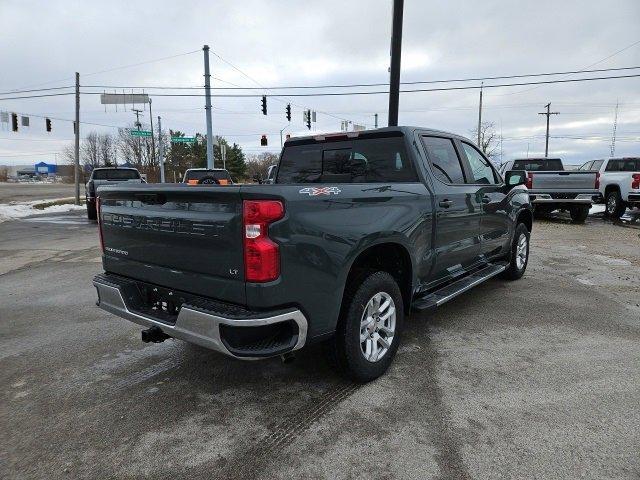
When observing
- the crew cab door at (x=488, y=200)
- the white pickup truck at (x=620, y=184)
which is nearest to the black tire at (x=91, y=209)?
the crew cab door at (x=488, y=200)

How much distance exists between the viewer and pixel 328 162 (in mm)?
4414

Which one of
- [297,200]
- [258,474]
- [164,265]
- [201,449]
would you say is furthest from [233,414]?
[297,200]

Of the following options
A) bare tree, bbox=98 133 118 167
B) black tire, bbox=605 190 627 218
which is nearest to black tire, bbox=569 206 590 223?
black tire, bbox=605 190 627 218

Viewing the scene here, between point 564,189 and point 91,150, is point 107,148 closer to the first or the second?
point 91,150

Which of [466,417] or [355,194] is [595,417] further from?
[355,194]

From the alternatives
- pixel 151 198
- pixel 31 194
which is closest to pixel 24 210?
pixel 31 194

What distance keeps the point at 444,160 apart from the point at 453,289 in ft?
4.13

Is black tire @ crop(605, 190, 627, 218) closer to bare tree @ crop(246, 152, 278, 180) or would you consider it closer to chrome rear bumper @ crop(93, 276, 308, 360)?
chrome rear bumper @ crop(93, 276, 308, 360)

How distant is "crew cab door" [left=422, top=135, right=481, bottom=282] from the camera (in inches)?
160

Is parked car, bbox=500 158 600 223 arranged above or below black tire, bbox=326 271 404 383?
above

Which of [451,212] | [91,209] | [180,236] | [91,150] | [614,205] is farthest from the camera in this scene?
A: [91,150]

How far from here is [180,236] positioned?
2822 millimetres

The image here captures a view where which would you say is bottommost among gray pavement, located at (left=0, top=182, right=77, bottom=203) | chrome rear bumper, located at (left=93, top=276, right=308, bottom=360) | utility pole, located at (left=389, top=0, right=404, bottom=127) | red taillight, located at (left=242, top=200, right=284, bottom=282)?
gray pavement, located at (left=0, top=182, right=77, bottom=203)

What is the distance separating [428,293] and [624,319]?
87.4 inches
